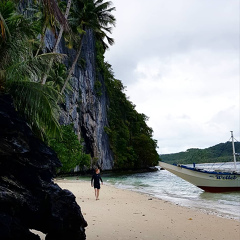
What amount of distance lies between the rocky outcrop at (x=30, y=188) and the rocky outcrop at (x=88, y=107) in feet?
94.6

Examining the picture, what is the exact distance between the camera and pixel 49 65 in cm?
555

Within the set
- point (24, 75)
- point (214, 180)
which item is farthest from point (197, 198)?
point (24, 75)

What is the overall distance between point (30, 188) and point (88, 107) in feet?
123

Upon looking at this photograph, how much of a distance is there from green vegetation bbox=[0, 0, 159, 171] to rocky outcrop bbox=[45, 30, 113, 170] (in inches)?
72.9

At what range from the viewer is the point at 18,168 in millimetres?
3582

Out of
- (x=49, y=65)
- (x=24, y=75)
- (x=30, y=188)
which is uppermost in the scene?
(x=49, y=65)

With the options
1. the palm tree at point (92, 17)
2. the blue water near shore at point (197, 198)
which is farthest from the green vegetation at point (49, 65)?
the blue water near shore at point (197, 198)

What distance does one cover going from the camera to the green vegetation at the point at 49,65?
4543 millimetres

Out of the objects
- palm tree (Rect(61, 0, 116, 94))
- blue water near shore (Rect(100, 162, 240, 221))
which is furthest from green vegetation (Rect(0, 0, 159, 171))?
blue water near shore (Rect(100, 162, 240, 221))

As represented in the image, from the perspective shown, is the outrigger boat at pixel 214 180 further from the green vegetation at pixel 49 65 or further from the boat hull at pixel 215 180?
the green vegetation at pixel 49 65

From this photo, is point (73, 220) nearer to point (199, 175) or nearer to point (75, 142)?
point (199, 175)

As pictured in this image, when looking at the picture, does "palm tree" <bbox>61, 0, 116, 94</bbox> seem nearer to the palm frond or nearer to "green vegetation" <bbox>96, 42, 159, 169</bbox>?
the palm frond

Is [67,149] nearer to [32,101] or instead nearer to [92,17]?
[92,17]

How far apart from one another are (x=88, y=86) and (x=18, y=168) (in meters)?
38.3
